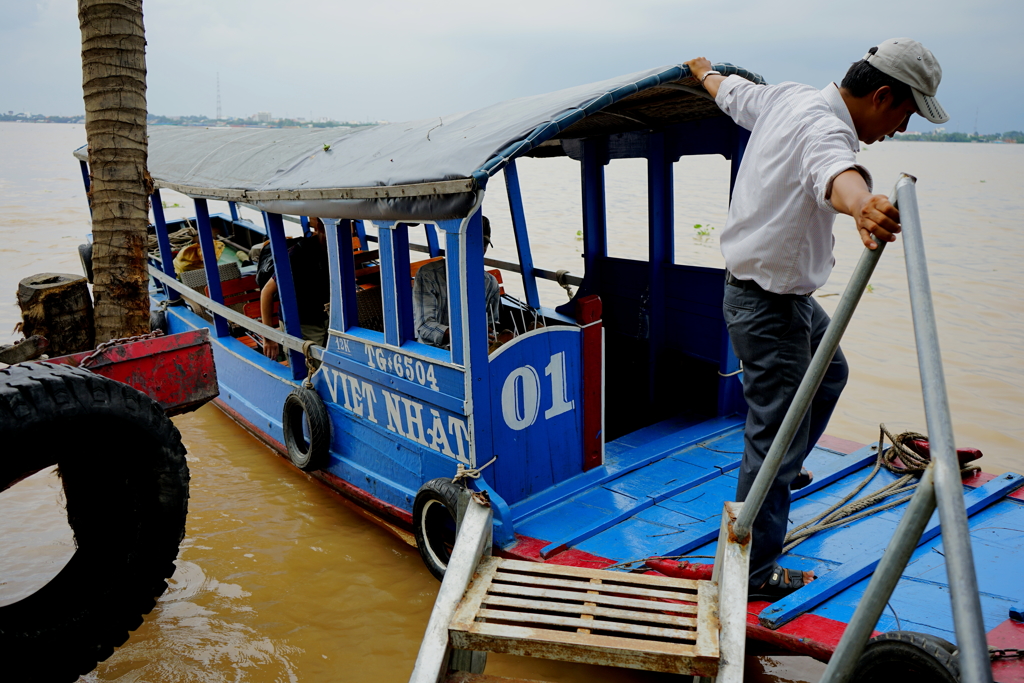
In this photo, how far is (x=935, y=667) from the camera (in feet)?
7.06

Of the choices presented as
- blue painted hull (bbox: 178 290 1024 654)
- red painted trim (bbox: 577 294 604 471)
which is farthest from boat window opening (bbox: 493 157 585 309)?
blue painted hull (bbox: 178 290 1024 654)

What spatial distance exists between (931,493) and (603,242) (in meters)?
4.51

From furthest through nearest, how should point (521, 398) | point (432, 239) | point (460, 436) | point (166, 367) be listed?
point (432, 239) → point (521, 398) → point (460, 436) → point (166, 367)

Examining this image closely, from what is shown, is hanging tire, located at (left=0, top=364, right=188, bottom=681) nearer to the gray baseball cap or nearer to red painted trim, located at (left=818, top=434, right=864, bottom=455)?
the gray baseball cap

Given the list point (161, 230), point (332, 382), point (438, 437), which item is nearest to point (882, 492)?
point (438, 437)

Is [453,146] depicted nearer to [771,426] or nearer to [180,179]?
[771,426]

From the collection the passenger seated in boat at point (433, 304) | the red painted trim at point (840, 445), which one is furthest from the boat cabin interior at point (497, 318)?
the red painted trim at point (840, 445)

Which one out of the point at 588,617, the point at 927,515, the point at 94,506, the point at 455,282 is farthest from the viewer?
the point at 455,282

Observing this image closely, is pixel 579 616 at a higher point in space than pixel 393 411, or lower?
lower

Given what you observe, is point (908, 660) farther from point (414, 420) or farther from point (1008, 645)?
point (414, 420)

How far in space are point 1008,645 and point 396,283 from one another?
320cm

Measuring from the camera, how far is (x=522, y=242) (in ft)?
16.8

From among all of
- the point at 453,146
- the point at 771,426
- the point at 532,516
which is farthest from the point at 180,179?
the point at 771,426

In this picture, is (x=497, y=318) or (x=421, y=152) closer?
(x=421, y=152)
